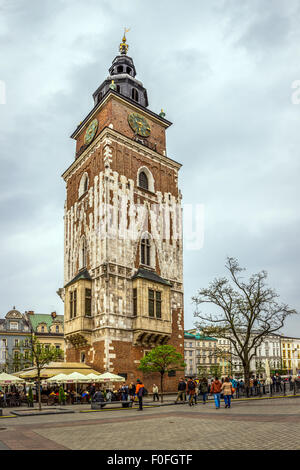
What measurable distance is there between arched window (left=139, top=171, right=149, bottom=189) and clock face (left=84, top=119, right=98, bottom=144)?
21.0 feet

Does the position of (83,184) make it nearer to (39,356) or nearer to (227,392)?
(39,356)

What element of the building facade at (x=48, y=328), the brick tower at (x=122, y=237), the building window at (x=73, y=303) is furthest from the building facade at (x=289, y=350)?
the building window at (x=73, y=303)

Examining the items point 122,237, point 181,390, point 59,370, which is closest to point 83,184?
point 122,237

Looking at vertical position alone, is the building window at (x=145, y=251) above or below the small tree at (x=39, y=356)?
above

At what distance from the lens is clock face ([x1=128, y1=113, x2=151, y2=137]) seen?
1720 inches

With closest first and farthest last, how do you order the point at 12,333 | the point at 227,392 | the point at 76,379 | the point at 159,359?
the point at 227,392 → the point at 76,379 → the point at 159,359 → the point at 12,333

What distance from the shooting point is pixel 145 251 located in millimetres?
40312

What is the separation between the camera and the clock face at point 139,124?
43688 mm

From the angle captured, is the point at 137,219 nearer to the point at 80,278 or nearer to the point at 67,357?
the point at 80,278

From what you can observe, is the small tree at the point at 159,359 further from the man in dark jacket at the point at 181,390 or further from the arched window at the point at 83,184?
the arched window at the point at 83,184

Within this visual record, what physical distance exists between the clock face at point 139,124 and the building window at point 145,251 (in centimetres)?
1145

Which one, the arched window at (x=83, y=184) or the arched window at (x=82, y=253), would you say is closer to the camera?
the arched window at (x=82, y=253)

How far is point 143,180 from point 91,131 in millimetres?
7728

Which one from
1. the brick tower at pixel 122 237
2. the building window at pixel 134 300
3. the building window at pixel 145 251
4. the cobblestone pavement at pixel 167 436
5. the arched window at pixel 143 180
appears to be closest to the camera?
the cobblestone pavement at pixel 167 436
